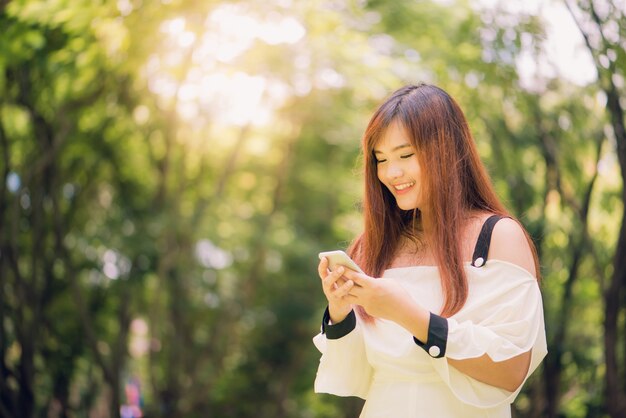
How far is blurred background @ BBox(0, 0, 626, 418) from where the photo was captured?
5.13 m

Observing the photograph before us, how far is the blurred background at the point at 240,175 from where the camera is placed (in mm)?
5129

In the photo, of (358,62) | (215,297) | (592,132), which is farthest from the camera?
(215,297)

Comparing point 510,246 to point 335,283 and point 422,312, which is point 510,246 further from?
point 335,283

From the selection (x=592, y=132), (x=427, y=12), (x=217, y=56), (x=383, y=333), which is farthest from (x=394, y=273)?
(x=427, y=12)

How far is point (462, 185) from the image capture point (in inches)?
85.6

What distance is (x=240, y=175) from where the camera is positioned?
10469 mm

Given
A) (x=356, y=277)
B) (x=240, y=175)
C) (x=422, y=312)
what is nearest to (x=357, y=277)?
(x=356, y=277)

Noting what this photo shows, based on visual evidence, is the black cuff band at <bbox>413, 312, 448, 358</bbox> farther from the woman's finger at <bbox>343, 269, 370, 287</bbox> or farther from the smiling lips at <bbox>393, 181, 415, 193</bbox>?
the smiling lips at <bbox>393, 181, 415, 193</bbox>

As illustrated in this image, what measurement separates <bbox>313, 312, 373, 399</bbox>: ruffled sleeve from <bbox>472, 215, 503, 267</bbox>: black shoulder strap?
1.21 feet

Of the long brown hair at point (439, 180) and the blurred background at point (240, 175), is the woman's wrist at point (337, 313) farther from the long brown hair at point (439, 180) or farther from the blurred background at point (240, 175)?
the blurred background at point (240, 175)

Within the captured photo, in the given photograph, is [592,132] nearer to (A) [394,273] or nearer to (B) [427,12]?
(B) [427,12]

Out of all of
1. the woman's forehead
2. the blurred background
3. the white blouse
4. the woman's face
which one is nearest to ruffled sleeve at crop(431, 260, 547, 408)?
the white blouse

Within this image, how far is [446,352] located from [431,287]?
0.25 m

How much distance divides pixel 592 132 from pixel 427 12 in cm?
194
